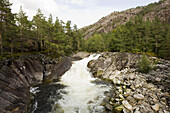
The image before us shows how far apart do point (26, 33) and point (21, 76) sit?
16.9 m

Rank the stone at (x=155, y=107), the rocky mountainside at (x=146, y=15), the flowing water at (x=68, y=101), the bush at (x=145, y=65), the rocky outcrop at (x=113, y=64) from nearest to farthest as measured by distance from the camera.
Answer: the stone at (x=155, y=107) < the flowing water at (x=68, y=101) < the bush at (x=145, y=65) < the rocky outcrop at (x=113, y=64) < the rocky mountainside at (x=146, y=15)

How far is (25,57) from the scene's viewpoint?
17250 mm

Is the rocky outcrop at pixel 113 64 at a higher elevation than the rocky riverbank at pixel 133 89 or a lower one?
higher

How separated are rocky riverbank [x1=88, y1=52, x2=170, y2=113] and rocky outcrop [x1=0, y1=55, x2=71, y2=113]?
10.5 meters

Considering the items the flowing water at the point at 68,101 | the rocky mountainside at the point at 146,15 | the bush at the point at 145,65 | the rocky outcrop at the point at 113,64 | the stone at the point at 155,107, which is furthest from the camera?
the rocky mountainside at the point at 146,15

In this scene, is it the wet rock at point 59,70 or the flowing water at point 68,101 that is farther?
the wet rock at point 59,70

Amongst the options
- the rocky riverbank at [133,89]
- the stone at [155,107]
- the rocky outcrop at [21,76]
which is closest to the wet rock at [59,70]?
the rocky outcrop at [21,76]

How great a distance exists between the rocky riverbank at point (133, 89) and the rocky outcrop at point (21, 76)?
1051cm

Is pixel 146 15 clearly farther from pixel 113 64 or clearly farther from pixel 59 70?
pixel 59 70

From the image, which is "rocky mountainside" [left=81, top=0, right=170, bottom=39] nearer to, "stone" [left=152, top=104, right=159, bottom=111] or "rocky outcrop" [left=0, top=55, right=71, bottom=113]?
"rocky outcrop" [left=0, top=55, right=71, bottom=113]

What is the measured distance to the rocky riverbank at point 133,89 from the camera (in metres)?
9.40

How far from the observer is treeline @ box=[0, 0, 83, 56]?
17438mm

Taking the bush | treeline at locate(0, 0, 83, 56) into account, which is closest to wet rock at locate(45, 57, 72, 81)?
treeline at locate(0, 0, 83, 56)

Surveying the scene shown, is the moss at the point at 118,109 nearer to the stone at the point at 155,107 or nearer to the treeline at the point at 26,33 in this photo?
the stone at the point at 155,107
